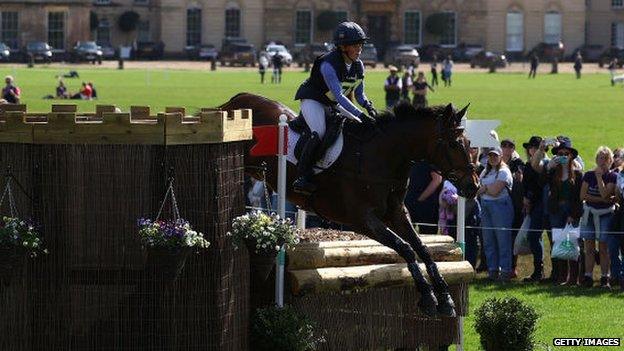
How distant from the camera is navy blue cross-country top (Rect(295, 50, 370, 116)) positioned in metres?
13.0

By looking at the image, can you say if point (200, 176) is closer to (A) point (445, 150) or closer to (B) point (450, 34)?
(A) point (445, 150)

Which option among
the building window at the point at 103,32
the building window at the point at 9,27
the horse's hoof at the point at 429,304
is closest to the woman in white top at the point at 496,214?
the horse's hoof at the point at 429,304

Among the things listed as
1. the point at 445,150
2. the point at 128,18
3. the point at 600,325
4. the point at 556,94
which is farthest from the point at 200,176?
the point at 128,18

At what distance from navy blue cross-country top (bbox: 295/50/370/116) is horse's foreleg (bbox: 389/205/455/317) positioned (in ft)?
3.01

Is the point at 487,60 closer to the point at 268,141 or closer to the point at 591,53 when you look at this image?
the point at 591,53

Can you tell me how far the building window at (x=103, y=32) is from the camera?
102750 millimetres

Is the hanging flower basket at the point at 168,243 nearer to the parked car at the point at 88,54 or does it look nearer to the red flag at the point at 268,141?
the red flag at the point at 268,141

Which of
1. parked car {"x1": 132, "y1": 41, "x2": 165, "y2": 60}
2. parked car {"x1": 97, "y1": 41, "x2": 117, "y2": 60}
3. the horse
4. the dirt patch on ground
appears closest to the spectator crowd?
the dirt patch on ground

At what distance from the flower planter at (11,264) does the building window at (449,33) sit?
9660 centimetres

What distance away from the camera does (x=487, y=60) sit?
303 feet

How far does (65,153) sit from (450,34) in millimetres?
97252

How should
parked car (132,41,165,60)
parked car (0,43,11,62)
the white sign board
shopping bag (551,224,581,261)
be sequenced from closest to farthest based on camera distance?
the white sign board → shopping bag (551,224,581,261) → parked car (0,43,11,62) → parked car (132,41,165,60)

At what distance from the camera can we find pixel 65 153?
11188mm

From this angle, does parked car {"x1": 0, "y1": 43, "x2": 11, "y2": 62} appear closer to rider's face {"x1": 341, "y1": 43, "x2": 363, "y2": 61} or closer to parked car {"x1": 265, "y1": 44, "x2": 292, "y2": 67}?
parked car {"x1": 265, "y1": 44, "x2": 292, "y2": 67}
